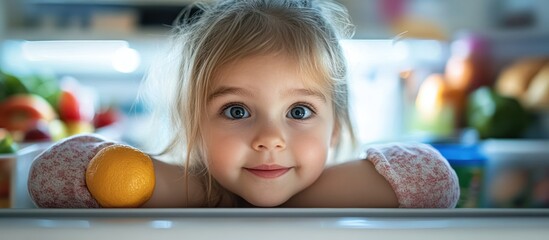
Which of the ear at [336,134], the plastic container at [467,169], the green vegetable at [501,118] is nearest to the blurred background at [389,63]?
the green vegetable at [501,118]

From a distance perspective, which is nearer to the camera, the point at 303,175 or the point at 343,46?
the point at 303,175

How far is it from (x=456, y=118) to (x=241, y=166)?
5.51 feet

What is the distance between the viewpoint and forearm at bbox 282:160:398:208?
0.73 m

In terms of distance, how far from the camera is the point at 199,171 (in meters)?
0.78

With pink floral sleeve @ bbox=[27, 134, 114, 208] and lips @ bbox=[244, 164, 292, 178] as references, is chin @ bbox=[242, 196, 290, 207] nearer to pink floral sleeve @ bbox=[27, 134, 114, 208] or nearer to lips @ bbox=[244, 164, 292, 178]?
lips @ bbox=[244, 164, 292, 178]

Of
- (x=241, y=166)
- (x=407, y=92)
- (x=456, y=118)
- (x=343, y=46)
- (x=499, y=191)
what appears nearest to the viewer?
(x=241, y=166)

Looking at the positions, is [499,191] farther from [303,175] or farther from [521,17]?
[303,175]

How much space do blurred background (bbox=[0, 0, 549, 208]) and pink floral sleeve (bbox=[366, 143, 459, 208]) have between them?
3.87 ft

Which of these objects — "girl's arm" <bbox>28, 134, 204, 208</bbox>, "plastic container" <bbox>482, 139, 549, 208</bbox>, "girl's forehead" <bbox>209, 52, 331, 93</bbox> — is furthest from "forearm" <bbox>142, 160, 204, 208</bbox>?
"plastic container" <bbox>482, 139, 549, 208</bbox>

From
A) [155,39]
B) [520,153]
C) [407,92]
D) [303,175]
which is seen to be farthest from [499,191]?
[155,39]

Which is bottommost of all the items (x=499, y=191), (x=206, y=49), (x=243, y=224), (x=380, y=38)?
(x=499, y=191)

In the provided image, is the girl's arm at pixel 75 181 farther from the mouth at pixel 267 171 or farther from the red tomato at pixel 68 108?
the red tomato at pixel 68 108

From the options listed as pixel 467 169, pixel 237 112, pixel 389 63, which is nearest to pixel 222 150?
pixel 237 112

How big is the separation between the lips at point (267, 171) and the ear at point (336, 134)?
0.16 metres
